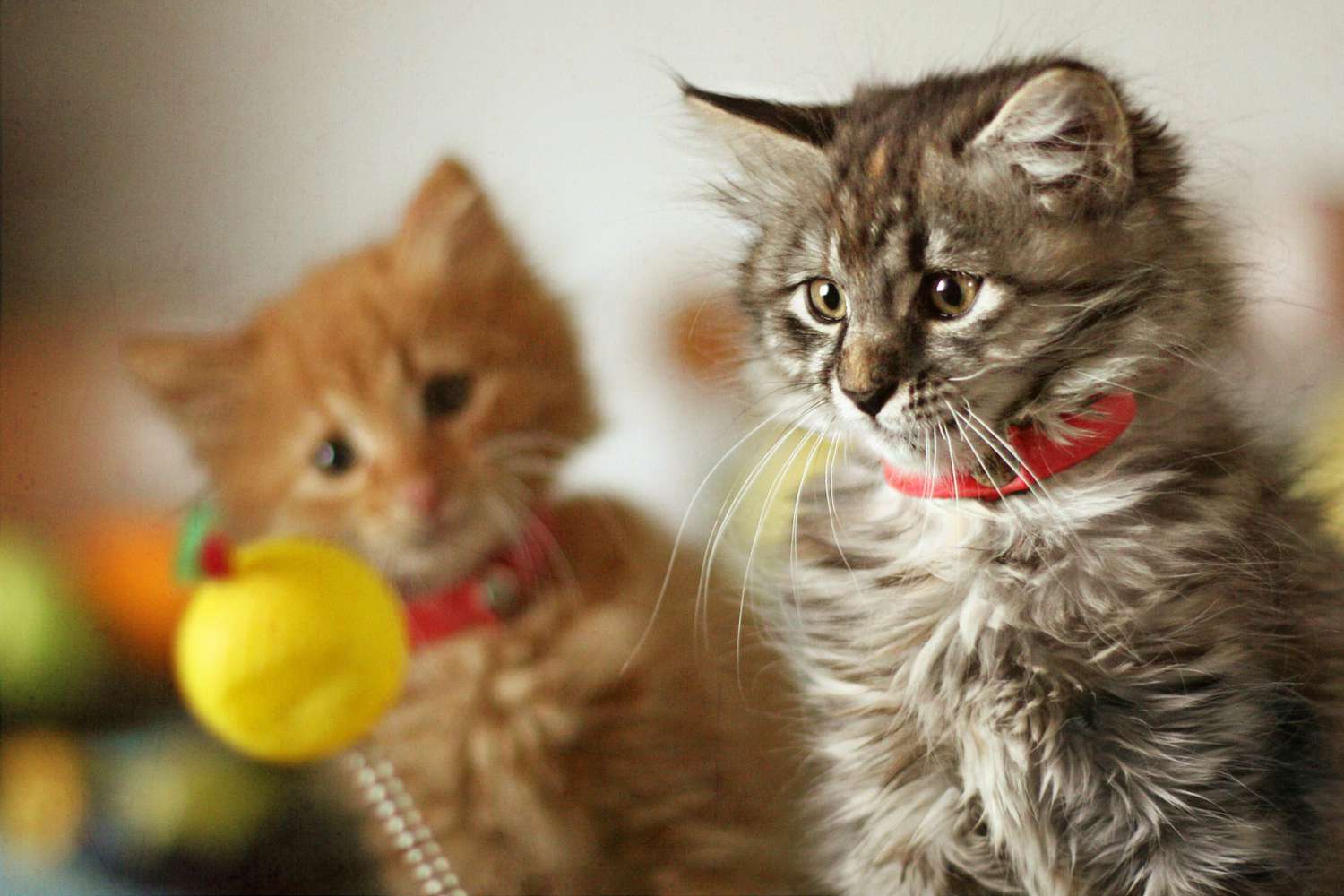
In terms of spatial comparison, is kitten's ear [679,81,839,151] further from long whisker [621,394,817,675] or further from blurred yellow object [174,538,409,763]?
blurred yellow object [174,538,409,763]

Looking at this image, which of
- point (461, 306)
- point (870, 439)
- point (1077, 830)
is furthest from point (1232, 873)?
point (461, 306)

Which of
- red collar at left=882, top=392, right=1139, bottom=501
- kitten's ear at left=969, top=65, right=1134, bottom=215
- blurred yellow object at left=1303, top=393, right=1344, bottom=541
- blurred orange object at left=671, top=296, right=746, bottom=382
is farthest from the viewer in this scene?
blurred orange object at left=671, top=296, right=746, bottom=382

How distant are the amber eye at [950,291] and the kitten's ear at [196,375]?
2.02 ft

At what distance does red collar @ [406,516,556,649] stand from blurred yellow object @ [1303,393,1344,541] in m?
0.70

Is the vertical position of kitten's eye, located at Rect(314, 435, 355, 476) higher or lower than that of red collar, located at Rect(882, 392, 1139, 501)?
higher

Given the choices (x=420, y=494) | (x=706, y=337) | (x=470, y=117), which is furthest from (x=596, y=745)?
(x=470, y=117)

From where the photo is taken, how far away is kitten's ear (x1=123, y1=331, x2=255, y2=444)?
100cm

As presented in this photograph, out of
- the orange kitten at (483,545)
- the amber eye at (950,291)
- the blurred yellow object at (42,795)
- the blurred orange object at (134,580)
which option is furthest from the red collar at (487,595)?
the amber eye at (950,291)

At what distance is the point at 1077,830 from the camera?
844 millimetres

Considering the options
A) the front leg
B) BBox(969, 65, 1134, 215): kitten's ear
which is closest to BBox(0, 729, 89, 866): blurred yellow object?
the front leg

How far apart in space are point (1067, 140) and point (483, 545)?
0.61 metres

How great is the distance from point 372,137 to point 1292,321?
2.91ft

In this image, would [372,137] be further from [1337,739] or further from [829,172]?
[1337,739]

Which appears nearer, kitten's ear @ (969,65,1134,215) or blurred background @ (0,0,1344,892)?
kitten's ear @ (969,65,1134,215)
